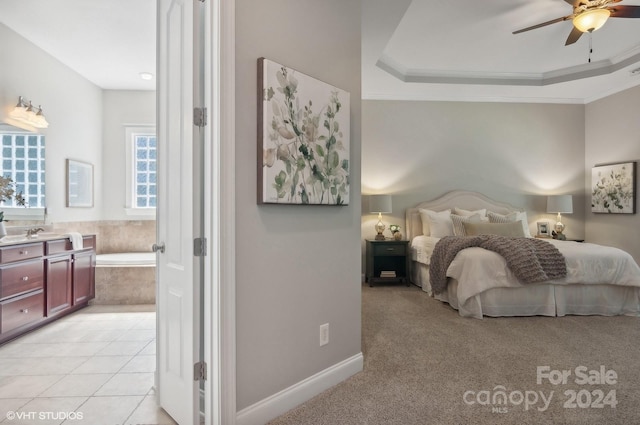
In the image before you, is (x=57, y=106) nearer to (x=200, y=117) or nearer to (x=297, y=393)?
(x=200, y=117)

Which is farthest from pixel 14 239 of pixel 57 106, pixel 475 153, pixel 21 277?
pixel 475 153

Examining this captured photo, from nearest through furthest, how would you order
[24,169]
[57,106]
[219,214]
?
1. [219,214]
2. [24,169]
3. [57,106]

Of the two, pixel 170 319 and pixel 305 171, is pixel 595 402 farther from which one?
pixel 170 319

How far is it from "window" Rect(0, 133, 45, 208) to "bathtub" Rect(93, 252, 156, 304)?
1.00 metres

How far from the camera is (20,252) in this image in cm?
306

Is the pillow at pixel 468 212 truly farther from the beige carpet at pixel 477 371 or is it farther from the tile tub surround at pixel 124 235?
the tile tub surround at pixel 124 235

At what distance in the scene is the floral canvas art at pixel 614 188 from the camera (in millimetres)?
4973

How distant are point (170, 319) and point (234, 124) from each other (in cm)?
108

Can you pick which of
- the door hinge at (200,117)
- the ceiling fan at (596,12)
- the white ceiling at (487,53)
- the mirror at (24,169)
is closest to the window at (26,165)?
the mirror at (24,169)

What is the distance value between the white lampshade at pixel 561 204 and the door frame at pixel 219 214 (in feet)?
18.2

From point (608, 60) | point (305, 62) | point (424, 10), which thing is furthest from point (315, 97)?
point (608, 60)

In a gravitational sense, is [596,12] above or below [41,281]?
above

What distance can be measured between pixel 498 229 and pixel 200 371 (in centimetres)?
418

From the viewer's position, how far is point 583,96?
18.6 feet
